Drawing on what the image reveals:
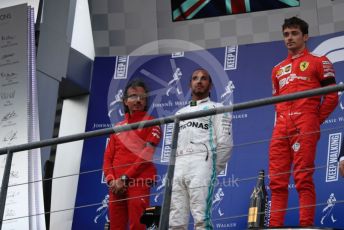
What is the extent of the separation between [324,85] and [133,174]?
133 cm

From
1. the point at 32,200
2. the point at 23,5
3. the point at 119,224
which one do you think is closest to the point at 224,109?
the point at 119,224

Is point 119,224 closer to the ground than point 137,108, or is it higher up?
closer to the ground

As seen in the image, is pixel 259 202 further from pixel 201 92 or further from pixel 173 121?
pixel 173 121

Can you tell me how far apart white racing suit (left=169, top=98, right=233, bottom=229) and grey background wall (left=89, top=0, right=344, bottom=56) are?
262 cm

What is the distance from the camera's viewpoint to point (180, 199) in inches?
191

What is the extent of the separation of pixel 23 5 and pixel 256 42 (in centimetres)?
221

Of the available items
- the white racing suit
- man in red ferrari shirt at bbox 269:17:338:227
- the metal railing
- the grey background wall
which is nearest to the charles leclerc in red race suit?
man in red ferrari shirt at bbox 269:17:338:227

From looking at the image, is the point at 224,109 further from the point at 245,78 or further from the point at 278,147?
the point at 245,78

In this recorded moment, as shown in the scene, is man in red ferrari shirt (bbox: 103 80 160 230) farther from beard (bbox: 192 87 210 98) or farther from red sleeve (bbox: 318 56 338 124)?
red sleeve (bbox: 318 56 338 124)

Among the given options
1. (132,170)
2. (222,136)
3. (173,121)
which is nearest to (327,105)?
(222,136)

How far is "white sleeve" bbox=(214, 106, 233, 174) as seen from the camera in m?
4.92

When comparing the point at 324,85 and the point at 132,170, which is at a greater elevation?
the point at 324,85

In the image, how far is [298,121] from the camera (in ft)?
16.0

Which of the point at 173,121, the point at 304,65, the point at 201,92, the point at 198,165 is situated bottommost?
the point at 198,165
